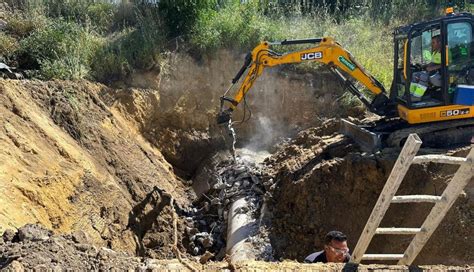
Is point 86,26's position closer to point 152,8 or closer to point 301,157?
point 152,8

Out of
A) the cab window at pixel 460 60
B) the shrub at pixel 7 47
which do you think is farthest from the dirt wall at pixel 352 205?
the shrub at pixel 7 47

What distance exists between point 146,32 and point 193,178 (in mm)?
4229

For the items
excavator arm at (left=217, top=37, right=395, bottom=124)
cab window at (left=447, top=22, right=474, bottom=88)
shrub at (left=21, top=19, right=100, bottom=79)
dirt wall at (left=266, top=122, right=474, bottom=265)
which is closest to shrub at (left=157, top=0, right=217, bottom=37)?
shrub at (left=21, top=19, right=100, bottom=79)

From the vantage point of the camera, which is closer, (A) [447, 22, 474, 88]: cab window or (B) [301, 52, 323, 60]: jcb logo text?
(A) [447, 22, 474, 88]: cab window

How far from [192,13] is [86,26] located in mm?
2879

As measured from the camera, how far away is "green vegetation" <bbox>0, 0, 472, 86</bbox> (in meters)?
10.6

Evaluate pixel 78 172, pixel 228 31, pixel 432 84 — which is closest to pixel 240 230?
pixel 78 172

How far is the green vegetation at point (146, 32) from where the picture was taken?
34.7 feet

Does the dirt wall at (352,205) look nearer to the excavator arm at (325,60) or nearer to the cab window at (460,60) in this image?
the cab window at (460,60)

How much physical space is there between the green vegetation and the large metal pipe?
186 inches

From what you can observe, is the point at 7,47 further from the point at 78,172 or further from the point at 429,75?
the point at 429,75

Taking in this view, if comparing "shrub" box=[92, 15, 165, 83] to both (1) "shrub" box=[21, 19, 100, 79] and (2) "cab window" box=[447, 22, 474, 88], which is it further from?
(2) "cab window" box=[447, 22, 474, 88]

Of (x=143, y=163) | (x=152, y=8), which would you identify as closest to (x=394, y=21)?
(x=152, y=8)

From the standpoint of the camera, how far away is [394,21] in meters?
15.0
